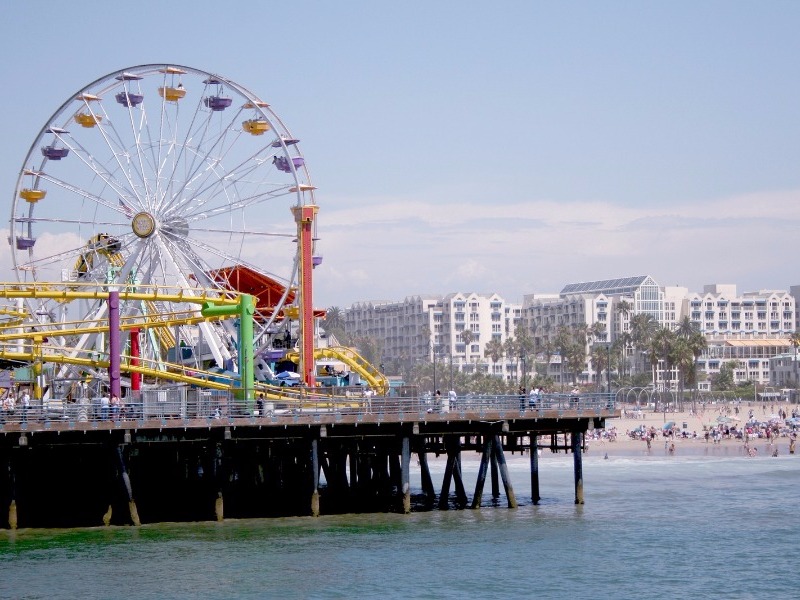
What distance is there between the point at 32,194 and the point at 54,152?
2.05m

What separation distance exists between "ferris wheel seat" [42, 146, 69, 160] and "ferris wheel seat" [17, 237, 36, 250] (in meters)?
3.68

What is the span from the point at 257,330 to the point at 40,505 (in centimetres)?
2558

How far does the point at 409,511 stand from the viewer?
46688 mm

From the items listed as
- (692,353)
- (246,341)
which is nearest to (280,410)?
(246,341)

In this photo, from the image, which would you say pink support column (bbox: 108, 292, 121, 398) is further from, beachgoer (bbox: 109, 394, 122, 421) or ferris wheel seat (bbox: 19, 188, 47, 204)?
ferris wheel seat (bbox: 19, 188, 47, 204)

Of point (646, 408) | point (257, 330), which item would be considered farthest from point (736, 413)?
point (257, 330)

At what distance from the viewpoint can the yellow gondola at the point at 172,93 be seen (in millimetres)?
62031

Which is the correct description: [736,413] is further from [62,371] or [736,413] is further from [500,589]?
[500,589]

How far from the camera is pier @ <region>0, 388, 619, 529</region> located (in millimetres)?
42125

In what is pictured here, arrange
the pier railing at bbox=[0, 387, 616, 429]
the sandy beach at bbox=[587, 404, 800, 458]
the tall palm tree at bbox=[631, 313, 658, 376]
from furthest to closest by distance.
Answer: the tall palm tree at bbox=[631, 313, 658, 376] < the sandy beach at bbox=[587, 404, 800, 458] < the pier railing at bbox=[0, 387, 616, 429]

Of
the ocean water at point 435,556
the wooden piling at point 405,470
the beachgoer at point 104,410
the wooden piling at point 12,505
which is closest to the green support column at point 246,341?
the beachgoer at point 104,410

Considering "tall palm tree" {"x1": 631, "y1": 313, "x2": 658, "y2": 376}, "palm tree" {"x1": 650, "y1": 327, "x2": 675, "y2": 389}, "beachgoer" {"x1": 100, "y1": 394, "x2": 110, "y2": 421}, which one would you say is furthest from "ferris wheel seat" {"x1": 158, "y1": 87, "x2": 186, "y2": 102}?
"tall palm tree" {"x1": 631, "y1": 313, "x2": 658, "y2": 376}

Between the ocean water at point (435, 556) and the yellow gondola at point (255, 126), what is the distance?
20886mm

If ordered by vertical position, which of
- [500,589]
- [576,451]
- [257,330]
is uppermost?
[257,330]
